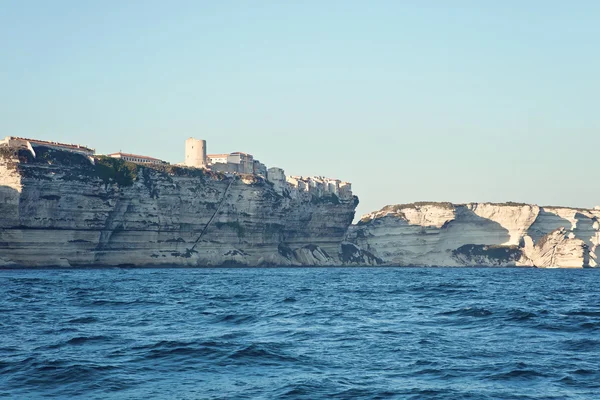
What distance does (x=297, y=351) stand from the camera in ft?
80.7

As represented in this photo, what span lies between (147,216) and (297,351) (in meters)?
99.2

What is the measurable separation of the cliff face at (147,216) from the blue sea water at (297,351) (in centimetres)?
6471

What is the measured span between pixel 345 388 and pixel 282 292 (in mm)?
36666

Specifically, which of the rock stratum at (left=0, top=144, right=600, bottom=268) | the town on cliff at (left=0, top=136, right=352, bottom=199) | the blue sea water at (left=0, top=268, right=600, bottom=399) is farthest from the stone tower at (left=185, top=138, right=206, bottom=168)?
the blue sea water at (left=0, top=268, right=600, bottom=399)

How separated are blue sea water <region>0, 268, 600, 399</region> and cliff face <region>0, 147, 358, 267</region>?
64708mm

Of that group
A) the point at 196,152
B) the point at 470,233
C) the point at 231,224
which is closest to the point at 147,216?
the point at 231,224

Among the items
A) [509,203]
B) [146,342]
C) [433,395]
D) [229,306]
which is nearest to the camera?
[433,395]

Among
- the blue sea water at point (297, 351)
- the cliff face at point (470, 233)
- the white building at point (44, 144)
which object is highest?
the white building at point (44, 144)

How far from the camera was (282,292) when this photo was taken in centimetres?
5538

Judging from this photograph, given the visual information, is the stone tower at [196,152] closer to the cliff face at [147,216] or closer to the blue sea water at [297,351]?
the cliff face at [147,216]

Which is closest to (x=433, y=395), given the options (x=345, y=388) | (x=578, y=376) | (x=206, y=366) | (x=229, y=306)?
(x=345, y=388)

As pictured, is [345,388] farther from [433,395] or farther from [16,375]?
[16,375]

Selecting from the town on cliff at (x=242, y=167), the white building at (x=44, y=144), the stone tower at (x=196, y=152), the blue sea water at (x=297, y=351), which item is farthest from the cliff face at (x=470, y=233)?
the blue sea water at (x=297, y=351)

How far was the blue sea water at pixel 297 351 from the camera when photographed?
18906mm
